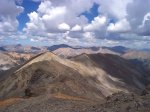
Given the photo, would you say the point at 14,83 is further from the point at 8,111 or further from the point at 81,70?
Answer: the point at 8,111

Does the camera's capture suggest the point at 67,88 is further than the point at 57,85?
No

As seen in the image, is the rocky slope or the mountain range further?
the rocky slope

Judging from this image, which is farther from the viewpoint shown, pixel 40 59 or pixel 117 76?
pixel 117 76

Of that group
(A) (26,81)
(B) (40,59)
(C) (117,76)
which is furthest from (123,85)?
(A) (26,81)

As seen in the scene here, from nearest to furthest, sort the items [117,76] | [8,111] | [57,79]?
1. [8,111]
2. [57,79]
3. [117,76]

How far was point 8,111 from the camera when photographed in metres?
41.8

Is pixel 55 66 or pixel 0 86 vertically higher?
pixel 55 66

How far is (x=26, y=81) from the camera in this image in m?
112

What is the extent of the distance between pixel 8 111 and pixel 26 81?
71022mm

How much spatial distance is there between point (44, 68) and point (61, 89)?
106ft

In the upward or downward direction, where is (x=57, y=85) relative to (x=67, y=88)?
upward

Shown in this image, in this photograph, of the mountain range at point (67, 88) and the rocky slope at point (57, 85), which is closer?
the mountain range at point (67, 88)

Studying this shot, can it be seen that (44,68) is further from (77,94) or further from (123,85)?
(123,85)

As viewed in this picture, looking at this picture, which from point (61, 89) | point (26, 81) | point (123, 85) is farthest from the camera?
point (123, 85)
